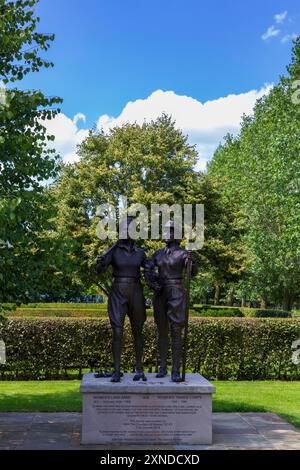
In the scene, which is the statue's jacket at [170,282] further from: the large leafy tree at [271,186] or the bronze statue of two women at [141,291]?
the large leafy tree at [271,186]

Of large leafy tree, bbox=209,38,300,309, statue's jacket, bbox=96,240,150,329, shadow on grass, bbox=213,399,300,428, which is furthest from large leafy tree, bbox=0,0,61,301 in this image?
large leafy tree, bbox=209,38,300,309

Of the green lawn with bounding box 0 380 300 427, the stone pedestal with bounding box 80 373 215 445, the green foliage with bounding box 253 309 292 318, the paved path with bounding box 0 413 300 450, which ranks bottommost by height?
the green foliage with bounding box 253 309 292 318

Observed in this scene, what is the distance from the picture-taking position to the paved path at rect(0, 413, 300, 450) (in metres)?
7.32

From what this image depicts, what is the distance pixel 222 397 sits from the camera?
10.9m

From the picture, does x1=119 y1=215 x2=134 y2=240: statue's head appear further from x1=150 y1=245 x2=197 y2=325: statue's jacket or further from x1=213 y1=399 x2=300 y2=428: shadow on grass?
x1=213 y1=399 x2=300 y2=428: shadow on grass

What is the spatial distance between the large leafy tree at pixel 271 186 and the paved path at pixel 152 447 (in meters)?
11.4

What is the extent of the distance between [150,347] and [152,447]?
18.5ft

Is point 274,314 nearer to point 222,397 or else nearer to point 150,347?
point 150,347

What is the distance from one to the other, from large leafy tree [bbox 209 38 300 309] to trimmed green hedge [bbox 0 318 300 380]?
6.75m

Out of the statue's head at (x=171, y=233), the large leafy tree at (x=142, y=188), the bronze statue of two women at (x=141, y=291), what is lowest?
the bronze statue of two women at (x=141, y=291)

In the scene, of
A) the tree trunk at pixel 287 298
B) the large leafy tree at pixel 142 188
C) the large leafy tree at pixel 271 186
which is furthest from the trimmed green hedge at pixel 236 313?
the tree trunk at pixel 287 298

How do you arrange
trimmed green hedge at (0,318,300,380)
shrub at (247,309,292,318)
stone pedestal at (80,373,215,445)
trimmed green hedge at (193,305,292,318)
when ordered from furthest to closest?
shrub at (247,309,292,318)
trimmed green hedge at (193,305,292,318)
trimmed green hedge at (0,318,300,380)
stone pedestal at (80,373,215,445)

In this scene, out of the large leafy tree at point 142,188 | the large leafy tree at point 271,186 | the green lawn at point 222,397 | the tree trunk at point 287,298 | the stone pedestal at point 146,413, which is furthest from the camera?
the tree trunk at point 287,298

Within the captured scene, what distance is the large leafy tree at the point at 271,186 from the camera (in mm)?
21234
